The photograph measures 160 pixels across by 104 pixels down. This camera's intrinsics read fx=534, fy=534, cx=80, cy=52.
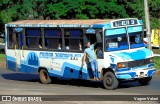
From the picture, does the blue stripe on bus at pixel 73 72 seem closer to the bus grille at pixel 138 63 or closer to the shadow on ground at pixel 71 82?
the shadow on ground at pixel 71 82

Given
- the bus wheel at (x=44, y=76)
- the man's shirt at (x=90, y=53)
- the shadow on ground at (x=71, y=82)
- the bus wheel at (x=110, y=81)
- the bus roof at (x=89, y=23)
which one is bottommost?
the shadow on ground at (x=71, y=82)

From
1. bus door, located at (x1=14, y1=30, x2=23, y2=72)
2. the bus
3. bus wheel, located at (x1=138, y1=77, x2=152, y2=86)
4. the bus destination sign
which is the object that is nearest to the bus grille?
the bus

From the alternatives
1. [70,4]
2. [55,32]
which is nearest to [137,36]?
[55,32]

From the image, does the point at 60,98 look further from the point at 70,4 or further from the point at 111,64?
the point at 70,4

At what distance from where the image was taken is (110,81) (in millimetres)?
18156

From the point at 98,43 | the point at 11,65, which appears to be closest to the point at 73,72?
the point at 98,43

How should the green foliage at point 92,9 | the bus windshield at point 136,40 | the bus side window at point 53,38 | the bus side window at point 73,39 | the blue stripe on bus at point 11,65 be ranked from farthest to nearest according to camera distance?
the green foliage at point 92,9 < the blue stripe on bus at point 11,65 < the bus side window at point 53,38 < the bus side window at point 73,39 < the bus windshield at point 136,40

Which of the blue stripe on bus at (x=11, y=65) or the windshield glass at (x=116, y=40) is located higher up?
the windshield glass at (x=116, y=40)

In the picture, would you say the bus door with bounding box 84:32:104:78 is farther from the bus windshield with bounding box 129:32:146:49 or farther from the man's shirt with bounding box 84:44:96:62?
the bus windshield with bounding box 129:32:146:49

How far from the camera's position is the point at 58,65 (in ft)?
66.7

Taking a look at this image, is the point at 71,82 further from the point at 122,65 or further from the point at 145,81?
the point at 122,65

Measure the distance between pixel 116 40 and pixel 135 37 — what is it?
858 millimetres

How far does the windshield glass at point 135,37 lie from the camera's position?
18844mm

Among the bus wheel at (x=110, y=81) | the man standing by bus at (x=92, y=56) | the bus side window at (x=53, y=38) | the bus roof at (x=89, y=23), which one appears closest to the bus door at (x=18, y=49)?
the bus roof at (x=89, y=23)
